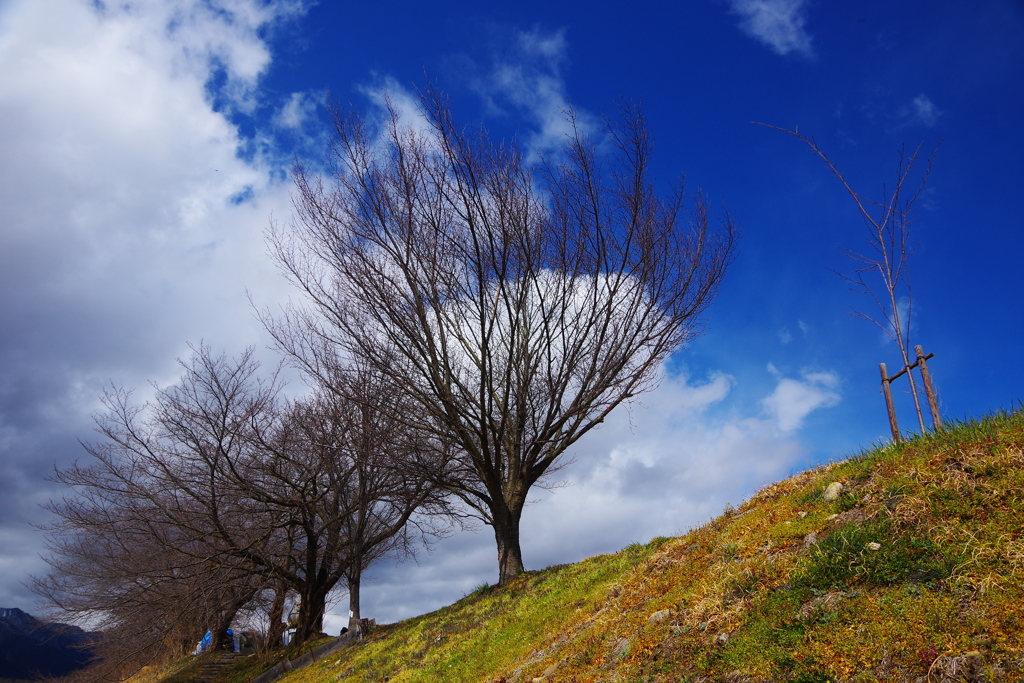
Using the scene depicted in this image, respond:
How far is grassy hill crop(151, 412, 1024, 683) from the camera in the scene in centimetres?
451

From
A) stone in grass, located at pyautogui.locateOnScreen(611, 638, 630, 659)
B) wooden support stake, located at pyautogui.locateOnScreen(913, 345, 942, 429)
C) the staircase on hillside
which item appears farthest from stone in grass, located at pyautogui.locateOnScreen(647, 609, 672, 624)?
the staircase on hillside

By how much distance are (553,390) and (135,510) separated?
994cm

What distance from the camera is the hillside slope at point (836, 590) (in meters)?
4.51

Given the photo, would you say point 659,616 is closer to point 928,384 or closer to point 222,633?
point 928,384

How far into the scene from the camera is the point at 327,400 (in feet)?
55.2

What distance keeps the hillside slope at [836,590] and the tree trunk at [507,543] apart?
15.4 ft

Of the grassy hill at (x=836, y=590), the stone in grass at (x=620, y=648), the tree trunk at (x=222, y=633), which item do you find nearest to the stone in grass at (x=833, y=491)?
the grassy hill at (x=836, y=590)

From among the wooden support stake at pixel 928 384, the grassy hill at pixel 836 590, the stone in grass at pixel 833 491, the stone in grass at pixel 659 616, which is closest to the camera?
the grassy hill at pixel 836 590

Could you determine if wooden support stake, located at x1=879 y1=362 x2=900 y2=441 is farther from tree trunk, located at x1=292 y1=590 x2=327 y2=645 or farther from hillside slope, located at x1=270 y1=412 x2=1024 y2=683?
tree trunk, located at x1=292 y1=590 x2=327 y2=645

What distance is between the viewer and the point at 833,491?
701 cm

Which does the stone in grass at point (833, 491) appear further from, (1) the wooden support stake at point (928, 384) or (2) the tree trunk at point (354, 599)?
(2) the tree trunk at point (354, 599)

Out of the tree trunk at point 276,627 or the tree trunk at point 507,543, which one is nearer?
the tree trunk at point 507,543

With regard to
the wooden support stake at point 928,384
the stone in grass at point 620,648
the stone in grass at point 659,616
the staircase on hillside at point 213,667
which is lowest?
the staircase on hillside at point 213,667

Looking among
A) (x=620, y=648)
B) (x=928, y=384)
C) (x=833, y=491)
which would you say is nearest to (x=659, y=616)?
(x=620, y=648)
